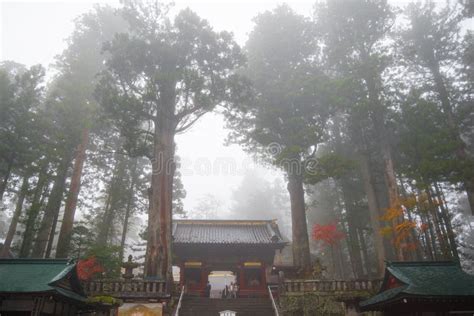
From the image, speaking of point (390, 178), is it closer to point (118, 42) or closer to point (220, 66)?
point (220, 66)

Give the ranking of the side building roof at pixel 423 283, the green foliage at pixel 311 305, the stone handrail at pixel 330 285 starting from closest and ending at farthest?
the side building roof at pixel 423 283 < the green foliage at pixel 311 305 < the stone handrail at pixel 330 285

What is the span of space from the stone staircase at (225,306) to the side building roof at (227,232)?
4.18m

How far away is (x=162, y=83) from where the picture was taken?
557 inches

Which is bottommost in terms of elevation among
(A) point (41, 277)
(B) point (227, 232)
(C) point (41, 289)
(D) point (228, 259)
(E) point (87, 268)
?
(C) point (41, 289)

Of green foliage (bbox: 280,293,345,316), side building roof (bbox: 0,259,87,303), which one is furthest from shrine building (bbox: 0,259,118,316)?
green foliage (bbox: 280,293,345,316)

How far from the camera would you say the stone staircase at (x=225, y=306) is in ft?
47.5

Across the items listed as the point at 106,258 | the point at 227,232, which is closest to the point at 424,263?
the point at 227,232

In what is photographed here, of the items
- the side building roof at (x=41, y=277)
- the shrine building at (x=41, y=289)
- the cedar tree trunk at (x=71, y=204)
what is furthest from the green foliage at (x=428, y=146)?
the cedar tree trunk at (x=71, y=204)

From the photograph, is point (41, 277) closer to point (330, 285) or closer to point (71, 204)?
point (71, 204)

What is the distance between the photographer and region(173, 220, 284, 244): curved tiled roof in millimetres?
20031

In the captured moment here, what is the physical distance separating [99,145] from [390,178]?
57.9 feet

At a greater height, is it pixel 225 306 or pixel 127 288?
pixel 127 288

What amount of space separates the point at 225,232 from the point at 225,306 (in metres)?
7.35

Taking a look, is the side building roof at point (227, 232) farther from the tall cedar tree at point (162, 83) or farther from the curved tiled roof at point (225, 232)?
the tall cedar tree at point (162, 83)
